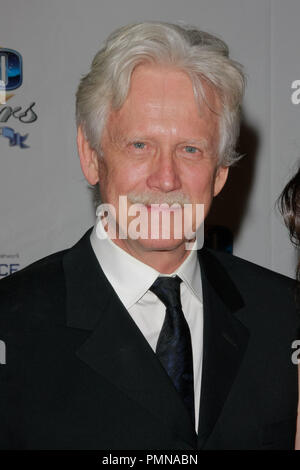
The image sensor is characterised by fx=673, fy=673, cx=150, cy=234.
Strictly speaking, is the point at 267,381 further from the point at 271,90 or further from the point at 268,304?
the point at 271,90

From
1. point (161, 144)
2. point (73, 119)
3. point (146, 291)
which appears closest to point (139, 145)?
point (161, 144)

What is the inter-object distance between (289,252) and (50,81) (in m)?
1.18

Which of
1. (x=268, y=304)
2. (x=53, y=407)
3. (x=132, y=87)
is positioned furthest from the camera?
(x=268, y=304)

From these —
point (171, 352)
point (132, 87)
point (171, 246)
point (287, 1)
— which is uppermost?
point (287, 1)

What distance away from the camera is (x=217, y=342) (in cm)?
151

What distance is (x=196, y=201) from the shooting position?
1473 mm

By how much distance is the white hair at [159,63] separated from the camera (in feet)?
4.81

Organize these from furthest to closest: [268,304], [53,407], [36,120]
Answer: [36,120] < [268,304] < [53,407]

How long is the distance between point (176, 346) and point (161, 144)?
43 cm

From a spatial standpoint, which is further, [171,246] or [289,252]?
Result: [289,252]

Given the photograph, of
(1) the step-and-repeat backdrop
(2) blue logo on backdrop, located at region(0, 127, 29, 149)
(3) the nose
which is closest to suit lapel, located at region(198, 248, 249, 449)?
(3) the nose

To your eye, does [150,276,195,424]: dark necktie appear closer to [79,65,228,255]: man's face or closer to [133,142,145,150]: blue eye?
[79,65,228,255]: man's face

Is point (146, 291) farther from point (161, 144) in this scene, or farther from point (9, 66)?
point (9, 66)
